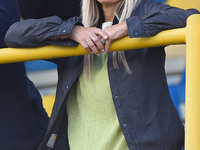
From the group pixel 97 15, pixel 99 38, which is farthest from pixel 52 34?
pixel 97 15

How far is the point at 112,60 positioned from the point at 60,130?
325 mm

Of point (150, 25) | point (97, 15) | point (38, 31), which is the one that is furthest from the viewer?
point (97, 15)

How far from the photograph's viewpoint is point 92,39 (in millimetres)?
1011

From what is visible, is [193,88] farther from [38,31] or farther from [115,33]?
[38,31]

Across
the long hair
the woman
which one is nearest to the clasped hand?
the woman

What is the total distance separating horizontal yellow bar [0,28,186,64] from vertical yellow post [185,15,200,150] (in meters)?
0.04

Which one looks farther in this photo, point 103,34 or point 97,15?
point 97,15

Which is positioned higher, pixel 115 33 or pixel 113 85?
pixel 115 33

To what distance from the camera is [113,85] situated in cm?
109

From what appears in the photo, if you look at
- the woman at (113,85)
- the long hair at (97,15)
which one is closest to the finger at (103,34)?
the woman at (113,85)

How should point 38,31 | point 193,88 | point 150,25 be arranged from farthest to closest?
point 38,31
point 150,25
point 193,88

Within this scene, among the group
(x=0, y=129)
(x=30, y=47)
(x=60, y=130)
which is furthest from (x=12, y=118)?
(x=30, y=47)

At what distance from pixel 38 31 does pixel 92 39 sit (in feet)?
0.64

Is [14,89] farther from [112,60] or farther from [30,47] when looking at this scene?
[112,60]
